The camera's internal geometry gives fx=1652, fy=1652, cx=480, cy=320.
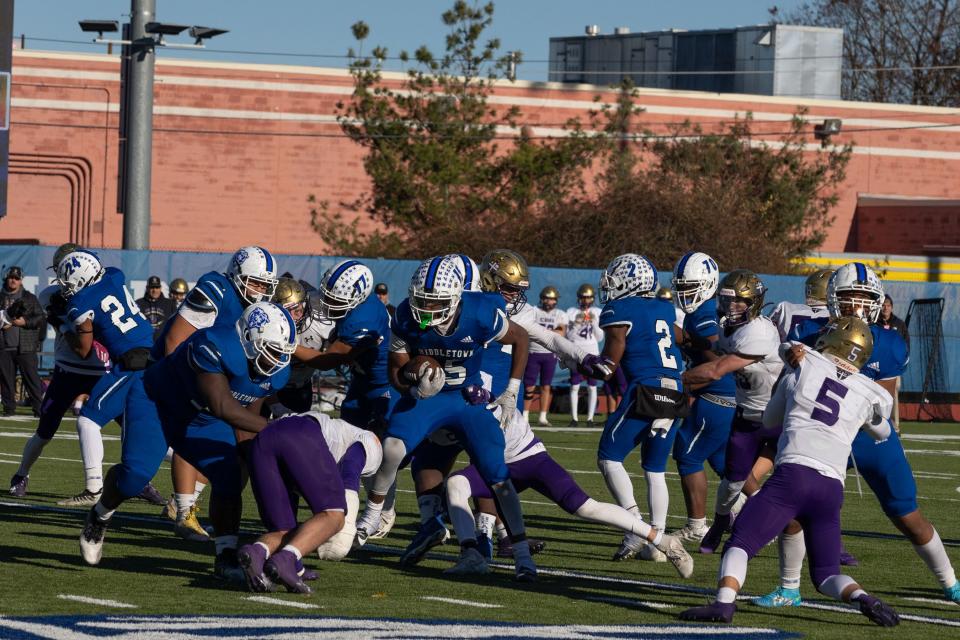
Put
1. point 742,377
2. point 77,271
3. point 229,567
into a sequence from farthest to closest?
point 77,271 → point 742,377 → point 229,567

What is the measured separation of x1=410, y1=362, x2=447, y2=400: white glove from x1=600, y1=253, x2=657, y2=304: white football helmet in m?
1.76

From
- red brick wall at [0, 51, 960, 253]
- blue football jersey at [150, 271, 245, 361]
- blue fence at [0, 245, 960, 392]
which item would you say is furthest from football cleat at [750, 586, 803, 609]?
red brick wall at [0, 51, 960, 253]

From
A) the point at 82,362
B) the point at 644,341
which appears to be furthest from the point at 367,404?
the point at 82,362

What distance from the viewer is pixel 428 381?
8.30 meters

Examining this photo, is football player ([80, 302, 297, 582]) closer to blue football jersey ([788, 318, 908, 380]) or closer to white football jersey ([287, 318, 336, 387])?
white football jersey ([287, 318, 336, 387])

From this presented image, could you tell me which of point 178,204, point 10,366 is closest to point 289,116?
point 178,204

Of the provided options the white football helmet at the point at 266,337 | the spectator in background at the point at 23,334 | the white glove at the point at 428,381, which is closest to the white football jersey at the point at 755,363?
the white glove at the point at 428,381

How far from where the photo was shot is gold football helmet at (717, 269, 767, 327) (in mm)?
9977

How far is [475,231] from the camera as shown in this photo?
3097cm

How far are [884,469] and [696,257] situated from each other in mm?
2806

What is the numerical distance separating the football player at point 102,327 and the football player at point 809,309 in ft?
13.2

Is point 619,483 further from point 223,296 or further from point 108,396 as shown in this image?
point 108,396

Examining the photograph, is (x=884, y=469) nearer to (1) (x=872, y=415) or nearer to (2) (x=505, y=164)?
(1) (x=872, y=415)

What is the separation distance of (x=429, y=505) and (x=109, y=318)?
2.79 metres
